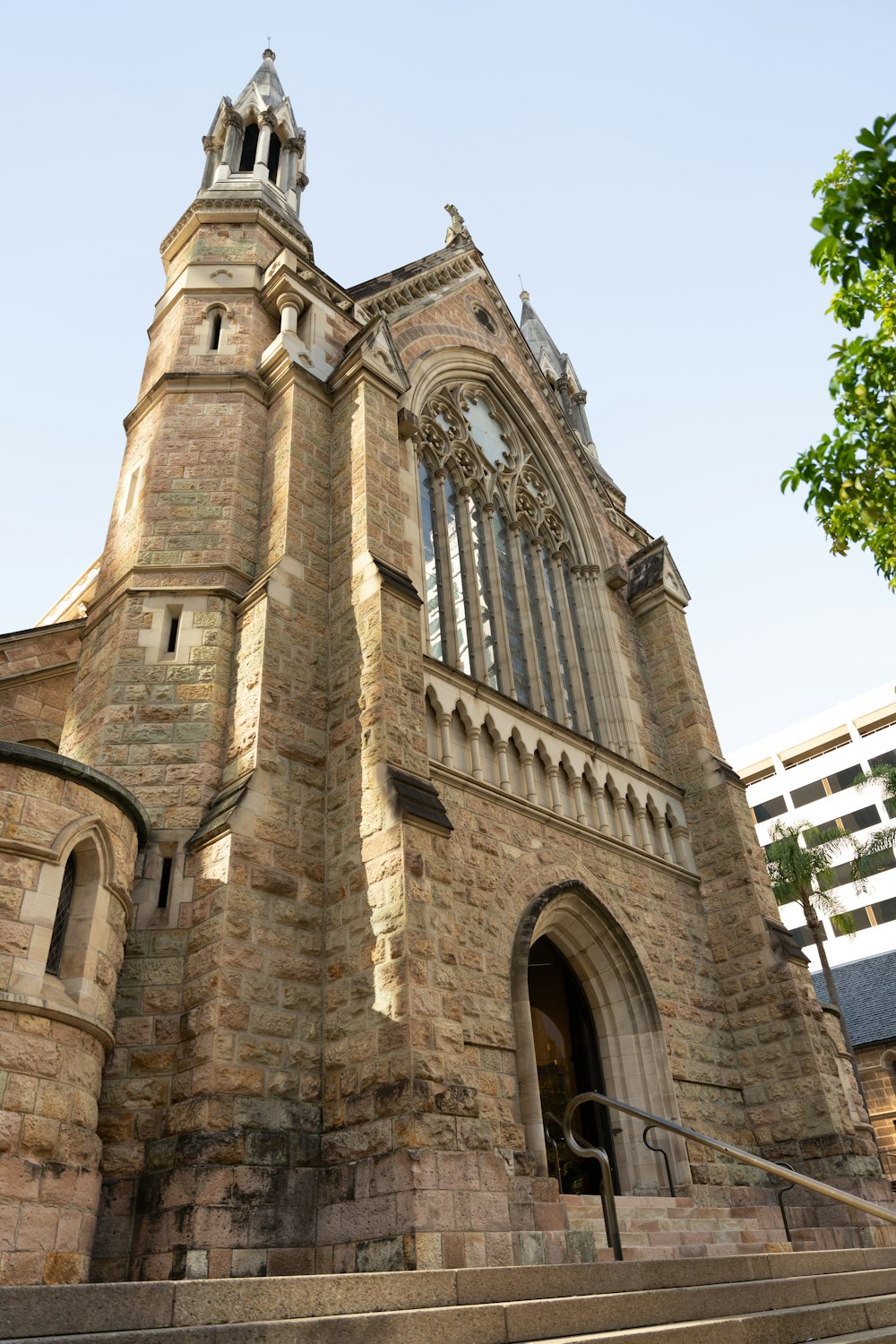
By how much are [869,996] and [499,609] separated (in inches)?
1003

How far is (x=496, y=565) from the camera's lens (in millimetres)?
15102

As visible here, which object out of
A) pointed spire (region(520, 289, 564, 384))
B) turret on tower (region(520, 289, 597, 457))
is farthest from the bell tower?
pointed spire (region(520, 289, 564, 384))

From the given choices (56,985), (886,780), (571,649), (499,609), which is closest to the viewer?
(56,985)

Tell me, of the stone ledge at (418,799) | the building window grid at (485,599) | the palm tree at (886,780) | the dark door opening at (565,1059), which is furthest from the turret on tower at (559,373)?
the palm tree at (886,780)

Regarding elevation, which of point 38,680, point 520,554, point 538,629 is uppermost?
point 520,554

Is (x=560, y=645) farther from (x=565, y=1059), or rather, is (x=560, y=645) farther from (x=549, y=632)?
(x=565, y=1059)

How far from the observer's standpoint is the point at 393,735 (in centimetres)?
894

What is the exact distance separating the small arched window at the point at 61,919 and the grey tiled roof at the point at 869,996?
26.6 m

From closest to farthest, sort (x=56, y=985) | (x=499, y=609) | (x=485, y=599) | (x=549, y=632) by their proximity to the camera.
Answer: (x=56, y=985) < (x=499, y=609) < (x=485, y=599) < (x=549, y=632)

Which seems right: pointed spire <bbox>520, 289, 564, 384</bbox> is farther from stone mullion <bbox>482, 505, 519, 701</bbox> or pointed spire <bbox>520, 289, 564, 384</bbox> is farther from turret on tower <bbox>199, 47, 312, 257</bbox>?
stone mullion <bbox>482, 505, 519, 701</bbox>

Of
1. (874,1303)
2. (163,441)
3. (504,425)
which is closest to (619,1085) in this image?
(874,1303)

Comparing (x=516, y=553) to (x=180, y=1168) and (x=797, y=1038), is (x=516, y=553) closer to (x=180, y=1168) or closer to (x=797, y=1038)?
(x=797, y=1038)

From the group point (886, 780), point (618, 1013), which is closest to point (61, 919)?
point (618, 1013)

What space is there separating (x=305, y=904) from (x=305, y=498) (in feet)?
16.4
